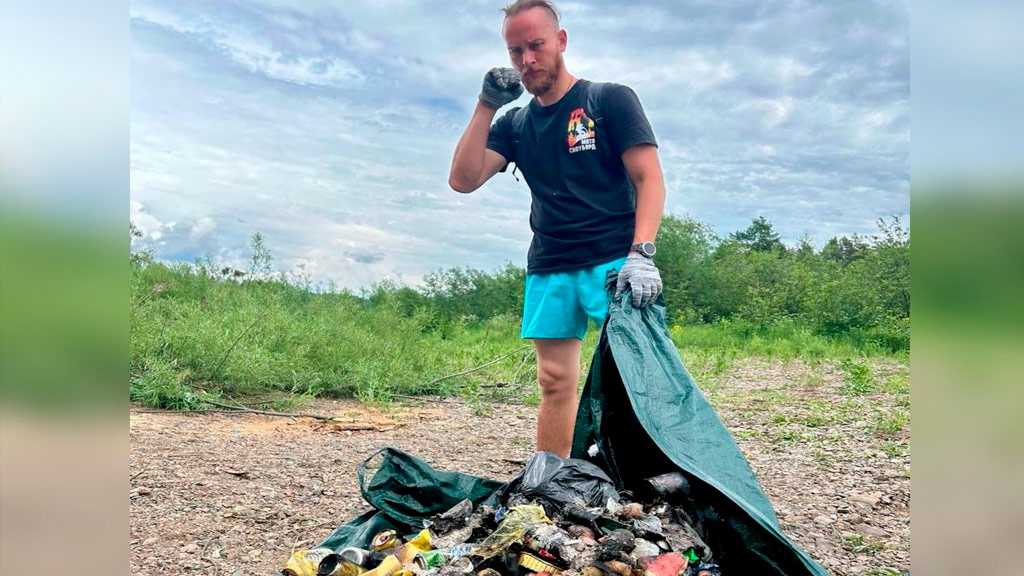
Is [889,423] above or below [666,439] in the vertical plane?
below

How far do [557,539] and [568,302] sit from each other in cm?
97

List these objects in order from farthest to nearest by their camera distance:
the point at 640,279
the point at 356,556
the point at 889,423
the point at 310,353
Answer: the point at 310,353 → the point at 889,423 → the point at 640,279 → the point at 356,556

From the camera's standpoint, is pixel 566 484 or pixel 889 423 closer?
pixel 566 484

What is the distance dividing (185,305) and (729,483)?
599 cm

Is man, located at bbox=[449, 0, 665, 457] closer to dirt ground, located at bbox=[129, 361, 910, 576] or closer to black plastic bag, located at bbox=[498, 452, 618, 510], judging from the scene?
black plastic bag, located at bbox=[498, 452, 618, 510]

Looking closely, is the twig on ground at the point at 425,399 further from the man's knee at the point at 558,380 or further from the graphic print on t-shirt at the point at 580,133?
the graphic print on t-shirt at the point at 580,133

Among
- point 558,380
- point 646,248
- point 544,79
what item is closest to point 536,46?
point 544,79

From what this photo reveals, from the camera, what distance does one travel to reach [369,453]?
407cm

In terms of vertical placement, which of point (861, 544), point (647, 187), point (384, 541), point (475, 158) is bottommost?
point (861, 544)

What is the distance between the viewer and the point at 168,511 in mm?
2854

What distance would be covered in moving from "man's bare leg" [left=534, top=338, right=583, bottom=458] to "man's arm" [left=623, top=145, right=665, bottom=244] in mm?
509

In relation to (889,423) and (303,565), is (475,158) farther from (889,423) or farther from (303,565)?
(889,423)
